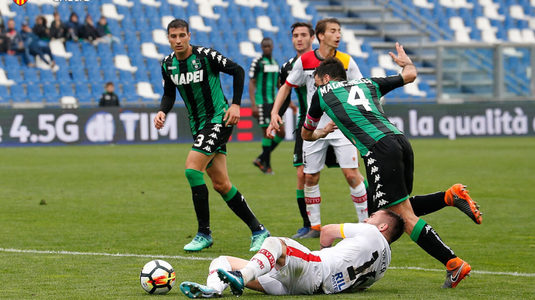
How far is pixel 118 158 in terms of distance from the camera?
2069 cm

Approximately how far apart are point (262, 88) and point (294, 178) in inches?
109

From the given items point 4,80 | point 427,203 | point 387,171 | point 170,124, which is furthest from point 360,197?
point 4,80

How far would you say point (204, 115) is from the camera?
340 inches

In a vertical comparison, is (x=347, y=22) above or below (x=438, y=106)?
above

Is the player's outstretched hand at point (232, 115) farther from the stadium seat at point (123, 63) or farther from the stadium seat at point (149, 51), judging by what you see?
the stadium seat at point (149, 51)

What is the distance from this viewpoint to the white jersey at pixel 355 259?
586cm

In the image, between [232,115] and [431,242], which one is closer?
[431,242]

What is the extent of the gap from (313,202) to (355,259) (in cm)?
342

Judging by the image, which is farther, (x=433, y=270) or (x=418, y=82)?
(x=418, y=82)

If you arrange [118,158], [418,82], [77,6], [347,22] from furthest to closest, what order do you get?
[347,22] < [418,82] < [77,6] < [118,158]

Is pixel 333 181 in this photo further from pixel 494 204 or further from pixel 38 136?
pixel 38 136

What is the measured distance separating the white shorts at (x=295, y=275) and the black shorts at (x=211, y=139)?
2.60 metres

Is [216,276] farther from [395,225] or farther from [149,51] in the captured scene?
[149,51]

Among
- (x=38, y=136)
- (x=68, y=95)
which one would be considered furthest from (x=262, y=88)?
(x=68, y=95)
